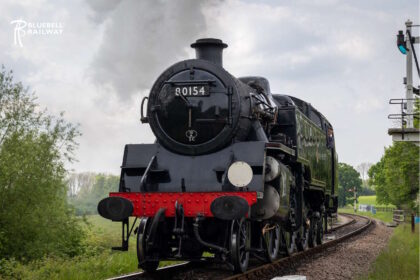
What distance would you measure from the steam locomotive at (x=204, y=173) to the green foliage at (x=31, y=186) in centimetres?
782

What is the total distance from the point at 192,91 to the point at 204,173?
4.40 feet

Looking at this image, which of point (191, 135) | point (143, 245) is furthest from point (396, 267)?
point (143, 245)

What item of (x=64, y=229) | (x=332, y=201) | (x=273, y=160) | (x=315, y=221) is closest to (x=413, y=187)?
(x=332, y=201)

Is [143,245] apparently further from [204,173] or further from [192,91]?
[192,91]

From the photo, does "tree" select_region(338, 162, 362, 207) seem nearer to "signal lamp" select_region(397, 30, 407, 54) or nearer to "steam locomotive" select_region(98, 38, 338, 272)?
"signal lamp" select_region(397, 30, 407, 54)

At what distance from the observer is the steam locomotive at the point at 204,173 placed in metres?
7.71

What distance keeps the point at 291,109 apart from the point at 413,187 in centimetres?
2381

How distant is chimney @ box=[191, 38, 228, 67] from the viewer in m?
9.03

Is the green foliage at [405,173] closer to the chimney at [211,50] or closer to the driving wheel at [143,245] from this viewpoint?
the chimney at [211,50]

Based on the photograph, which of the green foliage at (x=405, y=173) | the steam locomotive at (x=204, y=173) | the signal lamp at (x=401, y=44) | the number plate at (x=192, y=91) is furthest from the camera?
the green foliage at (x=405, y=173)

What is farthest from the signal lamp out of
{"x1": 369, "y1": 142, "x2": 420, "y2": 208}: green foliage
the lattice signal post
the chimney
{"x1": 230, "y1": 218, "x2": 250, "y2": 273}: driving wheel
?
{"x1": 369, "y1": 142, "x2": 420, "y2": 208}: green foliage

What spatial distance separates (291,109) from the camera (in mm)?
9969

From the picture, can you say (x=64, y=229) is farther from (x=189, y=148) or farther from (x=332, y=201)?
(x=189, y=148)

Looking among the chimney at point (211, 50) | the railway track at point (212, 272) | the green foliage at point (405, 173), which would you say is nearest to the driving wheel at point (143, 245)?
the railway track at point (212, 272)
